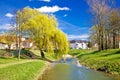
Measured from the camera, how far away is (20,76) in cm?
2897

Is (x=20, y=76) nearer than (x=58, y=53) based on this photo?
Yes

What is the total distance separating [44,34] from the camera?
66188 millimetres

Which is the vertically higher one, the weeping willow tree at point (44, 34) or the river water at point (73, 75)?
the weeping willow tree at point (44, 34)

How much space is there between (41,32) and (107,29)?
24018mm

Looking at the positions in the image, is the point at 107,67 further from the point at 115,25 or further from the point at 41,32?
the point at 115,25

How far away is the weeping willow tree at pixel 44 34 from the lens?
6569cm

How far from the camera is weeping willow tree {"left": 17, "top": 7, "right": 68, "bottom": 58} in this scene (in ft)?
216

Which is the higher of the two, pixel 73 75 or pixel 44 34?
pixel 44 34

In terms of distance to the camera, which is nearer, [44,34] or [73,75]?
[73,75]

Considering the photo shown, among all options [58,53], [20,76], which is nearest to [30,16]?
[58,53]

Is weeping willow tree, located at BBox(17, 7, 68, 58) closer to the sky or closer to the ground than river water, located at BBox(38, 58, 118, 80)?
closer to the sky

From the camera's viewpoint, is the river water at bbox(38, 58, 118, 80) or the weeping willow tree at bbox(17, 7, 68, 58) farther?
the weeping willow tree at bbox(17, 7, 68, 58)

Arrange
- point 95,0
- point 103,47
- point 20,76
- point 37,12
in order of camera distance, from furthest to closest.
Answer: point 103,47
point 95,0
point 37,12
point 20,76

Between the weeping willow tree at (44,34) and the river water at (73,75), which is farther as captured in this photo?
the weeping willow tree at (44,34)
